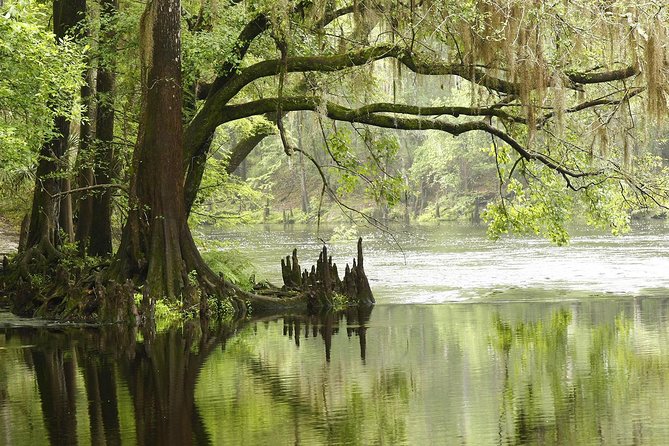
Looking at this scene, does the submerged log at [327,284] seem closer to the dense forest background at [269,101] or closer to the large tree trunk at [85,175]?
the dense forest background at [269,101]

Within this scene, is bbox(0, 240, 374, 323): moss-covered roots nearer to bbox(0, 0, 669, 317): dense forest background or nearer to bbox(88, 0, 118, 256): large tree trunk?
bbox(0, 0, 669, 317): dense forest background

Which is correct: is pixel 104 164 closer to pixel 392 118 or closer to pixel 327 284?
pixel 327 284

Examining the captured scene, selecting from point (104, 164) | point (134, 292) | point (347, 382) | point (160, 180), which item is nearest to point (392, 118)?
point (160, 180)

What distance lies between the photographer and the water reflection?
8.16m

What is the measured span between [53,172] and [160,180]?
137 inches

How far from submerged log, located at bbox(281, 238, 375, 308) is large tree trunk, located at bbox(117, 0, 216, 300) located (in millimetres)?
2140

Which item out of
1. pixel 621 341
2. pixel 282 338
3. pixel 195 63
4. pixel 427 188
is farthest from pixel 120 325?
pixel 427 188

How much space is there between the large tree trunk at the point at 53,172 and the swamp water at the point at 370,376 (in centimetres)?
306

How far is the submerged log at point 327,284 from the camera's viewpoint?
59.7ft

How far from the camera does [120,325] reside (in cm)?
1576

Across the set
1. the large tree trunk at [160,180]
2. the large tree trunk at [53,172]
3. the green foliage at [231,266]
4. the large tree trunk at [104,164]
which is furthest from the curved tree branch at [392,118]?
the large tree trunk at [53,172]

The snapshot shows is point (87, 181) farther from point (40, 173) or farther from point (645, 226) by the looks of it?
point (645, 226)

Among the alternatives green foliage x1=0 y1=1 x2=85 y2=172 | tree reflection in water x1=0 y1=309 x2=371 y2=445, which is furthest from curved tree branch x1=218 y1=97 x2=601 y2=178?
green foliage x1=0 y1=1 x2=85 y2=172

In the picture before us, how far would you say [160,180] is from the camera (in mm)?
16438
